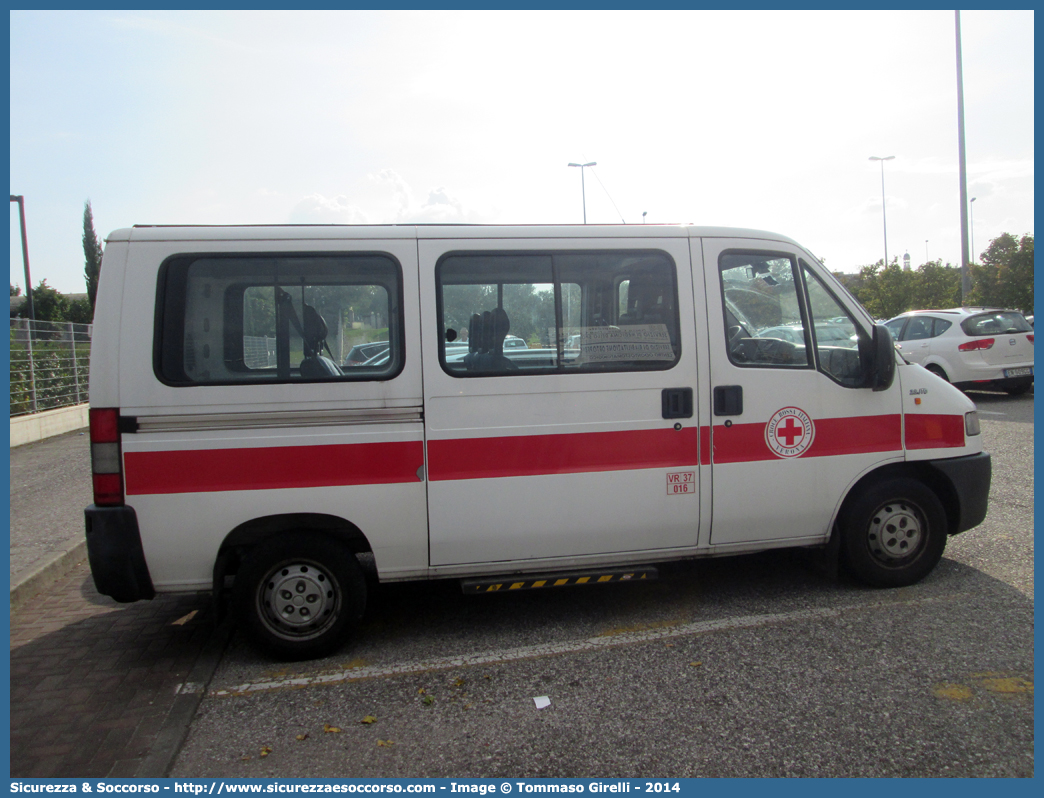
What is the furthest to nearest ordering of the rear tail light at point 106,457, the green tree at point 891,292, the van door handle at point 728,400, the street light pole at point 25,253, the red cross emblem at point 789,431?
the green tree at point 891,292 < the street light pole at point 25,253 < the red cross emblem at point 789,431 < the van door handle at point 728,400 < the rear tail light at point 106,457

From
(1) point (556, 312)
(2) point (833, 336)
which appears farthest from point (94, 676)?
(2) point (833, 336)

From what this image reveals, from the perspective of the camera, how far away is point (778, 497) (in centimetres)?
468

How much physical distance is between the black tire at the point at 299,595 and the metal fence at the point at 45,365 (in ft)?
35.9

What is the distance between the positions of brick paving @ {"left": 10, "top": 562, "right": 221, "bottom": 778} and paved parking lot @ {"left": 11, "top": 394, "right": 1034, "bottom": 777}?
0.05 ft

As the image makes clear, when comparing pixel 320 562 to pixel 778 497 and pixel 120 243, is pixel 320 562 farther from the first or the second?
pixel 778 497

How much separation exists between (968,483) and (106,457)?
17.0 ft

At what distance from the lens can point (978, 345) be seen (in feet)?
43.7

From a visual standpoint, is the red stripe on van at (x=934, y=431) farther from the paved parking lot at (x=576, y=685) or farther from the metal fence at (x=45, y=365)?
the metal fence at (x=45, y=365)

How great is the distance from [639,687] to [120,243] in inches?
140

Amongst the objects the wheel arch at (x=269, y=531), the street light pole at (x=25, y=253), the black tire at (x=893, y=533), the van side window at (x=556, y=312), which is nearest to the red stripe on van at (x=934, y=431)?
the black tire at (x=893, y=533)

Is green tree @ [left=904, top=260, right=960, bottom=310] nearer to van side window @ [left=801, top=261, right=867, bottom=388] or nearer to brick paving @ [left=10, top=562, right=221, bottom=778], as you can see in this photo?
van side window @ [left=801, top=261, right=867, bottom=388]

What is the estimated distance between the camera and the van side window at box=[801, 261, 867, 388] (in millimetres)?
4746

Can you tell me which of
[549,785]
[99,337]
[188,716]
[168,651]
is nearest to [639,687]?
[549,785]

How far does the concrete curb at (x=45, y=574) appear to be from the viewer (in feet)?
17.6
